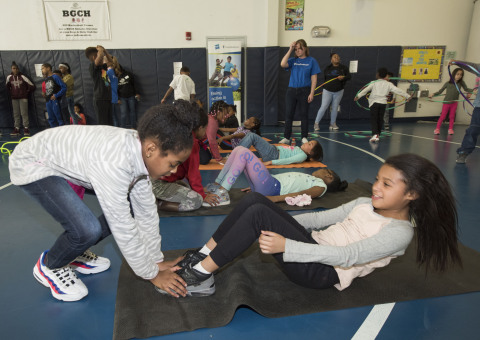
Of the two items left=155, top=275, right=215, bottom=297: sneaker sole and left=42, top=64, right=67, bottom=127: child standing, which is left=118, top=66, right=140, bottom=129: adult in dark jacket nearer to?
left=42, top=64, right=67, bottom=127: child standing

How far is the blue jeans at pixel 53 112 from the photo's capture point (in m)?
7.48

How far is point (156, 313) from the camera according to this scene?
1705 mm

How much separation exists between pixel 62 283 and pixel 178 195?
1.40 m

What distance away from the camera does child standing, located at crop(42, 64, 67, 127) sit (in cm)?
711

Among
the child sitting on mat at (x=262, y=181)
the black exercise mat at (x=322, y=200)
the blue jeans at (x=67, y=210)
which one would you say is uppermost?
the blue jeans at (x=67, y=210)

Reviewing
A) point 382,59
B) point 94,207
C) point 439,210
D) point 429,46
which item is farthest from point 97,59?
point 429,46

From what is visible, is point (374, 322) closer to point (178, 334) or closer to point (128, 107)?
point (178, 334)

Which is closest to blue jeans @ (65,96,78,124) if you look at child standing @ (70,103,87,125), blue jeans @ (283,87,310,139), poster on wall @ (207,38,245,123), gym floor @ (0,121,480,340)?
child standing @ (70,103,87,125)

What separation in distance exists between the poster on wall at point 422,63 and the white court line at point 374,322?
971 cm

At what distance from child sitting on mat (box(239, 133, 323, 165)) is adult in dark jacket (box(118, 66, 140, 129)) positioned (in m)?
5.36

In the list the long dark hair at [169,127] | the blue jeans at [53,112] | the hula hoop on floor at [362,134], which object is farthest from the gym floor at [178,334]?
the blue jeans at [53,112]

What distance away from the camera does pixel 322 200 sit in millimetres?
3430

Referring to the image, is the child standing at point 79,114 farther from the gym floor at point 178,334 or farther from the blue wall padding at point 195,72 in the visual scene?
the gym floor at point 178,334

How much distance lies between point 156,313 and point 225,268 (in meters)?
0.57
